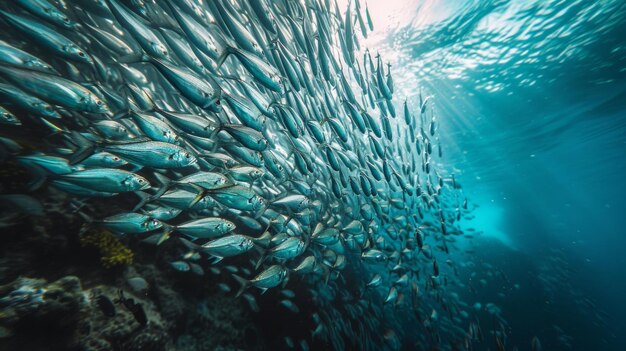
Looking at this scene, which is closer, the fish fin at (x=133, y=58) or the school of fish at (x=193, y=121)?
the fish fin at (x=133, y=58)

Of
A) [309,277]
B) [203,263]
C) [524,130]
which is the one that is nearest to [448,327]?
[309,277]

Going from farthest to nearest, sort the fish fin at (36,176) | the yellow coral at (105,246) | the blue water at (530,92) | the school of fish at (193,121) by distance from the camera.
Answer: the blue water at (530,92)
the yellow coral at (105,246)
the fish fin at (36,176)
the school of fish at (193,121)

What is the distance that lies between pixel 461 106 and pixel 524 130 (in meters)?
9.29

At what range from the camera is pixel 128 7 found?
266cm

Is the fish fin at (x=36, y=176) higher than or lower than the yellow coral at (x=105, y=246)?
higher

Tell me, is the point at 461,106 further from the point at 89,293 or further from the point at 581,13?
the point at 89,293

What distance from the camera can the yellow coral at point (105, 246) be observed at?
14.5 feet

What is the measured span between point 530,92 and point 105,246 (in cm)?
2475

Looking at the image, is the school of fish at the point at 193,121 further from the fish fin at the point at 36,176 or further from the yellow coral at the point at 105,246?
the yellow coral at the point at 105,246

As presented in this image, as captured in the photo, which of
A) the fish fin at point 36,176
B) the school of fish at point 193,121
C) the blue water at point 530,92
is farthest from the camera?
the blue water at point 530,92

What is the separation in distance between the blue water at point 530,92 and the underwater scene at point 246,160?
134 mm

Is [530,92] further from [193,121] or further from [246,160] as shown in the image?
[193,121]

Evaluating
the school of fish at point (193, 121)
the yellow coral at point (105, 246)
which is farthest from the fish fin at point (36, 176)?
the yellow coral at point (105, 246)

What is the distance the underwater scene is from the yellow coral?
25 mm
